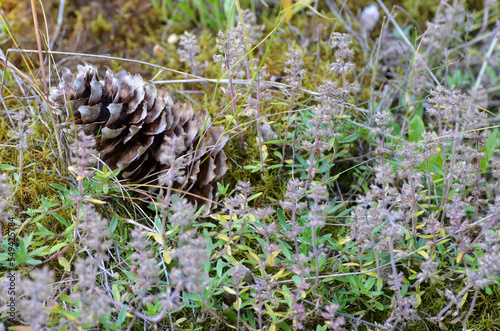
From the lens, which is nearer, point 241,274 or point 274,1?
point 241,274

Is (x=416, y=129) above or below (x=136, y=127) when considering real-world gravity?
below

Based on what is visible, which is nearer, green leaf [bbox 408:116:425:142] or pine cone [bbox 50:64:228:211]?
pine cone [bbox 50:64:228:211]

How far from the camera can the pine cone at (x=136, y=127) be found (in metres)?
2.04

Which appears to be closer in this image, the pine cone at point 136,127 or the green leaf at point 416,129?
the pine cone at point 136,127

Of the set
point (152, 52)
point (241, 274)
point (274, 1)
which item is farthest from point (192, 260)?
point (274, 1)

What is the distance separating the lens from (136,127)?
2.03m

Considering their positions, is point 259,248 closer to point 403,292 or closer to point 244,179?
point 244,179

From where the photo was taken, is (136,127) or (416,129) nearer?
(136,127)

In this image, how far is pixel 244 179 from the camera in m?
2.33

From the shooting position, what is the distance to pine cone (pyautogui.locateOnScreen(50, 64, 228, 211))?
2.04m

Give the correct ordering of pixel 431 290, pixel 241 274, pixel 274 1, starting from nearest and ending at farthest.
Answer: pixel 241 274
pixel 431 290
pixel 274 1

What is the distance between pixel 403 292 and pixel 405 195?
0.43m

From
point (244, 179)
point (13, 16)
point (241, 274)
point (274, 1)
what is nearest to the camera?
point (241, 274)

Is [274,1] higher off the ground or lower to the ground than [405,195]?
higher
